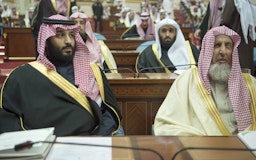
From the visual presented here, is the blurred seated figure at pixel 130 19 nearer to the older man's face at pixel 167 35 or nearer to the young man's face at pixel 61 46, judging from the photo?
the older man's face at pixel 167 35

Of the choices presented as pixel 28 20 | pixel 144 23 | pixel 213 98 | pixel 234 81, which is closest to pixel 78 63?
pixel 213 98

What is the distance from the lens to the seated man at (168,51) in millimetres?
5871

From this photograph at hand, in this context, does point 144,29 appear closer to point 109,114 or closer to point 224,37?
point 224,37

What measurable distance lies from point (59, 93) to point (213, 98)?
43.3 inches

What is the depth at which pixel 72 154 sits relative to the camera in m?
1.78

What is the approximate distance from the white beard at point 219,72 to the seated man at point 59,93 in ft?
2.46

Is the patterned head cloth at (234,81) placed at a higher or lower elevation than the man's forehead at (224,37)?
lower

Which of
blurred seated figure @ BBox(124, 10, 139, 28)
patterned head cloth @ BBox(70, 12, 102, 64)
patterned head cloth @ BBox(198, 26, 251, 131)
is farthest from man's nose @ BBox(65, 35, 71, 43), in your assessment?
blurred seated figure @ BBox(124, 10, 139, 28)

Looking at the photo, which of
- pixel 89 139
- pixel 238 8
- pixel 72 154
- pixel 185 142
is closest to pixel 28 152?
pixel 72 154

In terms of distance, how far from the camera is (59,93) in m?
2.91

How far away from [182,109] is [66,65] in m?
0.95

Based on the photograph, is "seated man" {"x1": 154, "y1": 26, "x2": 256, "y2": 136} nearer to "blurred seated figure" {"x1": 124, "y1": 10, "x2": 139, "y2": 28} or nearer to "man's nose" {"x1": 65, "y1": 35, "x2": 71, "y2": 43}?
"man's nose" {"x1": 65, "y1": 35, "x2": 71, "y2": 43}

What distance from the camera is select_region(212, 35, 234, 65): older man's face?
3.09 meters

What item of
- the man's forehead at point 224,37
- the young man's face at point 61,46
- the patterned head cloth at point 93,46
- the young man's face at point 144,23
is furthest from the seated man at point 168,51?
the young man's face at point 144,23
